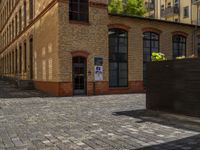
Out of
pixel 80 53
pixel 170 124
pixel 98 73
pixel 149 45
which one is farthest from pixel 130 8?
pixel 170 124

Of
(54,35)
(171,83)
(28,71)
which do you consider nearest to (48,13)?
(54,35)

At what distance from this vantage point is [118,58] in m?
22.5

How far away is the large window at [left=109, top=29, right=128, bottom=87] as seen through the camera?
2225 centimetres

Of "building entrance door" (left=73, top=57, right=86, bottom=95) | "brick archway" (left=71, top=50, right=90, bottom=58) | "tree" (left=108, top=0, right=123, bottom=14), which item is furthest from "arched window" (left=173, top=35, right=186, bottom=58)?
"tree" (left=108, top=0, right=123, bottom=14)

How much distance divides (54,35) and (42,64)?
433 centimetres

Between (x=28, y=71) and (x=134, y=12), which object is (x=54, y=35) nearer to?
(x=28, y=71)

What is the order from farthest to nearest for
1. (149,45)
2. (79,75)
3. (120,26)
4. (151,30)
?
(149,45) < (151,30) < (120,26) < (79,75)

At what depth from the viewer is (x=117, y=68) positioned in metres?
22.5

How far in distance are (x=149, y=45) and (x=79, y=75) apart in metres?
6.86

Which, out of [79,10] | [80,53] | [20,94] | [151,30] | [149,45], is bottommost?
[20,94]

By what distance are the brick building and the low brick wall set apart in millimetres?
8361

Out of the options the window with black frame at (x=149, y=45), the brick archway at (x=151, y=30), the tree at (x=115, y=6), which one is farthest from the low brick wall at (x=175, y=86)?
the tree at (x=115, y=6)

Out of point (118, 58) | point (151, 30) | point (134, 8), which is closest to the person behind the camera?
point (118, 58)

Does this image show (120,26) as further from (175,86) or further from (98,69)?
(175,86)
